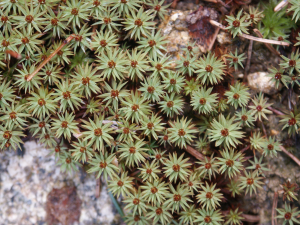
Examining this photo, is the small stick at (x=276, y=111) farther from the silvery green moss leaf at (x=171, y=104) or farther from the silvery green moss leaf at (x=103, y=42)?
the silvery green moss leaf at (x=103, y=42)

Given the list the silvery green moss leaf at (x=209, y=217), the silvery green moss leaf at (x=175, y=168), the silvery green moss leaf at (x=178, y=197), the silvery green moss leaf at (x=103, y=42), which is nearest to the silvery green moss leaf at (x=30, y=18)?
the silvery green moss leaf at (x=103, y=42)

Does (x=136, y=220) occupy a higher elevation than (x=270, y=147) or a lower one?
lower

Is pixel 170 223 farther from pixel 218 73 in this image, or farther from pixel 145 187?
pixel 218 73

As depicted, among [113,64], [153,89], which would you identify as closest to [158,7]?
[113,64]

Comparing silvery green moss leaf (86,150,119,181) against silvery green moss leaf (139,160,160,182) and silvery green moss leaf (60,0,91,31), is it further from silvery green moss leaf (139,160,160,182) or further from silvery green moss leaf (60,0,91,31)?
silvery green moss leaf (60,0,91,31)

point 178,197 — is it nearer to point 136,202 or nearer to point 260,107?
point 136,202

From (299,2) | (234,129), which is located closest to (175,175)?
(234,129)

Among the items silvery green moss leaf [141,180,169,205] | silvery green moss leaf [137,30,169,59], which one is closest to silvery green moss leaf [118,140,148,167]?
silvery green moss leaf [141,180,169,205]

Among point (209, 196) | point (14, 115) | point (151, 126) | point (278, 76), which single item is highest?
point (278, 76)
